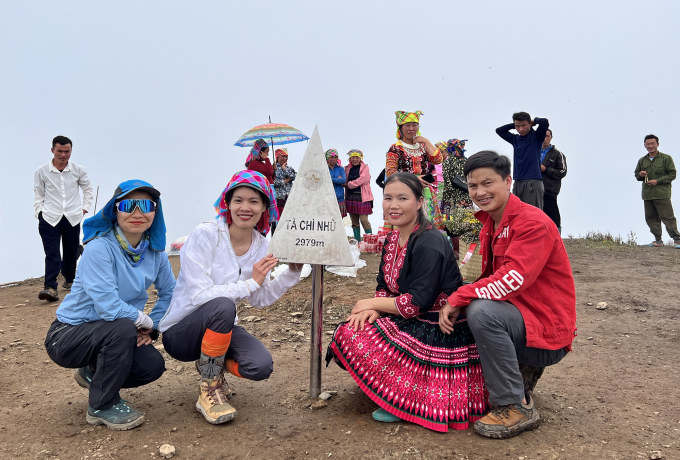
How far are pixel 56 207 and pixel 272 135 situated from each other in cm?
372

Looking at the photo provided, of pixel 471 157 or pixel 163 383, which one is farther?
pixel 163 383

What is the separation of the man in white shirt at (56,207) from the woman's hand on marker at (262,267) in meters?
5.17

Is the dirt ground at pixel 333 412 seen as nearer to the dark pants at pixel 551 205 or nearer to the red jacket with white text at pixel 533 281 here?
the red jacket with white text at pixel 533 281

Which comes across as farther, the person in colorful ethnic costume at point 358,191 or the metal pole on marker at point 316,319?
the person in colorful ethnic costume at point 358,191

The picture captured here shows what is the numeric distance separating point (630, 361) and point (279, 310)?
3.43 meters

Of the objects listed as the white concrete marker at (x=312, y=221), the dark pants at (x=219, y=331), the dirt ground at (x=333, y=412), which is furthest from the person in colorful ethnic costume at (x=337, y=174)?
the dark pants at (x=219, y=331)

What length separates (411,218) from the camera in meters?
2.82

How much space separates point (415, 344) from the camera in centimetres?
270

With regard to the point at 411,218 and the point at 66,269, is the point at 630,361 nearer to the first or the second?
the point at 411,218

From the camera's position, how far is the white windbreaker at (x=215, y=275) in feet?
9.15

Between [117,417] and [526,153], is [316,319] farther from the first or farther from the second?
[526,153]

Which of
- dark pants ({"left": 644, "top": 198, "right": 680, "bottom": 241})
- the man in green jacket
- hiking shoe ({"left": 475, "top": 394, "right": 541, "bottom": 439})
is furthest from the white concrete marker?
dark pants ({"left": 644, "top": 198, "right": 680, "bottom": 241})

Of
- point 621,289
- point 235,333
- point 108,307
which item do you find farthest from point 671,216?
point 108,307

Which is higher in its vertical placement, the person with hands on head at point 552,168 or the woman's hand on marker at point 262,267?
the person with hands on head at point 552,168
